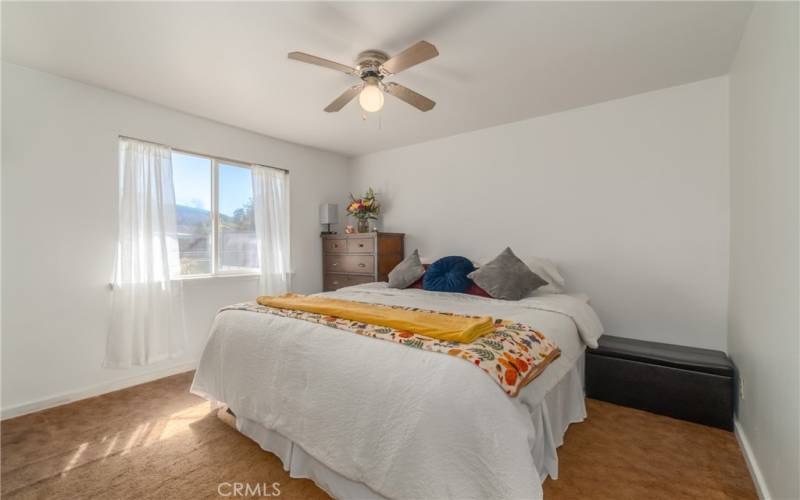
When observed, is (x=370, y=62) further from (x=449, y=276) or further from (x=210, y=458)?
(x=210, y=458)

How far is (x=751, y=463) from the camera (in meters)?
Answer: 1.75

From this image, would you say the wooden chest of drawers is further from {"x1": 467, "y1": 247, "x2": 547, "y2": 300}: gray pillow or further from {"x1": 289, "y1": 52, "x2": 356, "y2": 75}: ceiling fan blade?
{"x1": 289, "y1": 52, "x2": 356, "y2": 75}: ceiling fan blade

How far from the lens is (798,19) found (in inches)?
48.7

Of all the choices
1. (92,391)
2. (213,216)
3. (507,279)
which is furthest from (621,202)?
(92,391)

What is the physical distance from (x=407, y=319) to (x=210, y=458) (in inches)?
52.5

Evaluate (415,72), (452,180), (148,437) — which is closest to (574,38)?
(415,72)

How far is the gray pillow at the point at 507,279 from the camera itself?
2.71m

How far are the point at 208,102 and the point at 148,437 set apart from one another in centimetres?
257

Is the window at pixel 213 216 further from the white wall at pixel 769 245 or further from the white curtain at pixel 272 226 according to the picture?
the white wall at pixel 769 245

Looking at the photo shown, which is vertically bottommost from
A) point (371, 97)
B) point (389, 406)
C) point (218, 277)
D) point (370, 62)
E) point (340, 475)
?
point (340, 475)

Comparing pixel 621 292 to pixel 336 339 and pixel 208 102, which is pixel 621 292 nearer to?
pixel 336 339

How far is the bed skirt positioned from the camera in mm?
1506

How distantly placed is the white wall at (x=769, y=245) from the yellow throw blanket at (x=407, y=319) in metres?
1.12

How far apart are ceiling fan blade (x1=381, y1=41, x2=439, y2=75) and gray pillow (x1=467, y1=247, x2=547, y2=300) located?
1693mm
